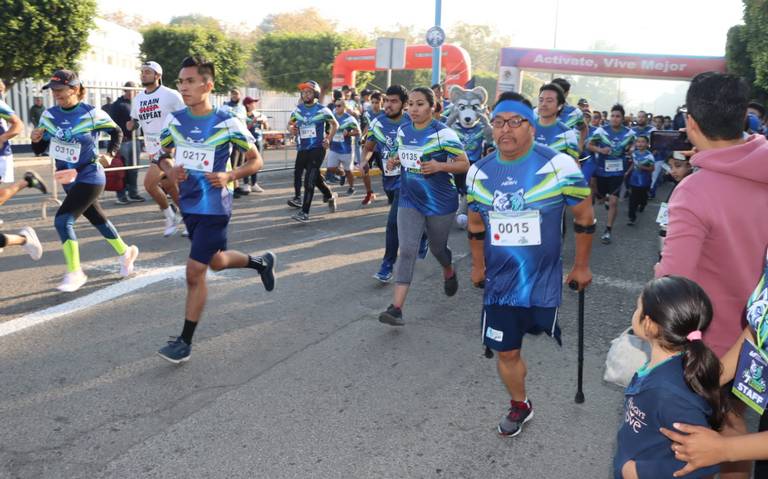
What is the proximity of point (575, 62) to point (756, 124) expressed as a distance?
2180 centimetres

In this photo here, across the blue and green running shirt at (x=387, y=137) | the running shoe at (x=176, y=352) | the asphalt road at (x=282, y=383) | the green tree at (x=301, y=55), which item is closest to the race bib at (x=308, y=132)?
the blue and green running shirt at (x=387, y=137)

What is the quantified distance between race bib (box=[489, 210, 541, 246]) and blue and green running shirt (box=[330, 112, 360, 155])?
848 centimetres

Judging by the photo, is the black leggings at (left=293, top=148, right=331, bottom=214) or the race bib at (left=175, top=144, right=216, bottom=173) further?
the black leggings at (left=293, top=148, right=331, bottom=214)

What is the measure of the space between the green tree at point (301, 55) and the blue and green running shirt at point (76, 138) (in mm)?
37224

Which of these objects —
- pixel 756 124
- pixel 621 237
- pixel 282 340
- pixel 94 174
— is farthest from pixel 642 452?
pixel 621 237

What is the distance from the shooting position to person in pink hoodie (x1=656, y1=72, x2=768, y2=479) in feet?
8.14

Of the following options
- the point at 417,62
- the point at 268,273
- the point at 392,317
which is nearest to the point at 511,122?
the point at 392,317

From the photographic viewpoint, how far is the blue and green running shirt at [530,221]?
3.60 metres

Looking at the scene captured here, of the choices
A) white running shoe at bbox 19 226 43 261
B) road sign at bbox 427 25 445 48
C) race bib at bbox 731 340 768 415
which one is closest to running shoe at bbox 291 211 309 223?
white running shoe at bbox 19 226 43 261

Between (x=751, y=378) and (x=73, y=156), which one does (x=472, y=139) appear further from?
(x=751, y=378)

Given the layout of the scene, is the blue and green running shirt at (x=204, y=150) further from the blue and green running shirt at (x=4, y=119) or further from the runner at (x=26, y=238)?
the blue and green running shirt at (x=4, y=119)

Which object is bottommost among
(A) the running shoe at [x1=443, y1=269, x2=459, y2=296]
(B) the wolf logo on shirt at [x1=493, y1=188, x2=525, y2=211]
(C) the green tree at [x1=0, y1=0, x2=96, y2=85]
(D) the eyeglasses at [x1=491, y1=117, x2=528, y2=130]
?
(A) the running shoe at [x1=443, y1=269, x2=459, y2=296]

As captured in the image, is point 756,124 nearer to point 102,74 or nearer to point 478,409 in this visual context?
point 478,409

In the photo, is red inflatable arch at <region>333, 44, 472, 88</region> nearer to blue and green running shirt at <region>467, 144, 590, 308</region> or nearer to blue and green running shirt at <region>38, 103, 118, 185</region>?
blue and green running shirt at <region>38, 103, 118, 185</region>
